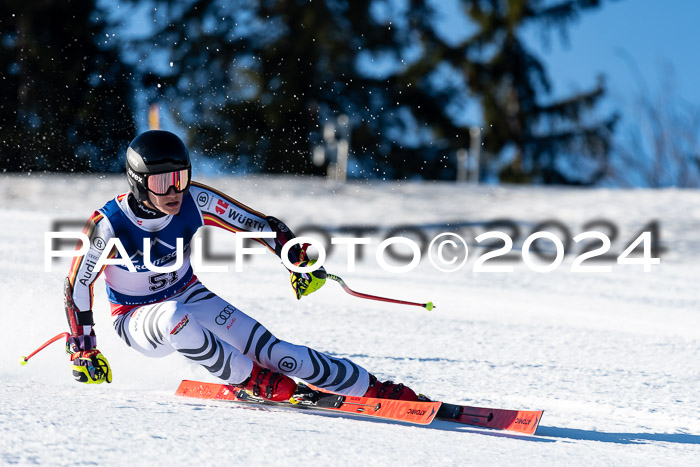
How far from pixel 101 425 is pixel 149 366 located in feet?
4.06

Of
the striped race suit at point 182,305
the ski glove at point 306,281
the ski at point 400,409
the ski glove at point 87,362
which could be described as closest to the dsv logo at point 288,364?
the striped race suit at point 182,305

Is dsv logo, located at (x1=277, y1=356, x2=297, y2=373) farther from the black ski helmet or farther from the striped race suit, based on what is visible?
the black ski helmet

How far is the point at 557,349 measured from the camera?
4957mm

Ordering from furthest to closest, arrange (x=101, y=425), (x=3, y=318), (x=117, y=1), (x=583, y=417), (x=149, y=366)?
(x=117, y=1), (x=3, y=318), (x=149, y=366), (x=583, y=417), (x=101, y=425)

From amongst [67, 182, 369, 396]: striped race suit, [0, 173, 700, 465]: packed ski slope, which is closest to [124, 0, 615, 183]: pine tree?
[0, 173, 700, 465]: packed ski slope

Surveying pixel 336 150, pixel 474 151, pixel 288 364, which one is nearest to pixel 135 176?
pixel 288 364

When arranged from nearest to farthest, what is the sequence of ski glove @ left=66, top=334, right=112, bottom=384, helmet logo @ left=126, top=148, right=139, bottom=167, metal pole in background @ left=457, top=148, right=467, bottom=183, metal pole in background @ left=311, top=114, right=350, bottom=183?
1. ski glove @ left=66, top=334, right=112, bottom=384
2. helmet logo @ left=126, top=148, right=139, bottom=167
3. metal pole in background @ left=311, top=114, right=350, bottom=183
4. metal pole in background @ left=457, top=148, right=467, bottom=183

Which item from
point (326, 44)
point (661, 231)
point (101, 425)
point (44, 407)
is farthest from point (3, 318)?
point (326, 44)

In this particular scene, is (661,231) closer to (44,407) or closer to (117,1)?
(44,407)

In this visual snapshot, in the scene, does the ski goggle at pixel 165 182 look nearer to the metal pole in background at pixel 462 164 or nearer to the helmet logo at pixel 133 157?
the helmet logo at pixel 133 157

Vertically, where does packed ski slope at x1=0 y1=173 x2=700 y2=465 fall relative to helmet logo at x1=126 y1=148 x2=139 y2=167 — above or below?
below

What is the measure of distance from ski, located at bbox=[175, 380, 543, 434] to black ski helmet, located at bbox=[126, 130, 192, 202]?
0.87 metres

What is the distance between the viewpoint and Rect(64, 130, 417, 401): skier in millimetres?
3150

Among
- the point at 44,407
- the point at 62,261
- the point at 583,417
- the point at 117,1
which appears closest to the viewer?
the point at 44,407
